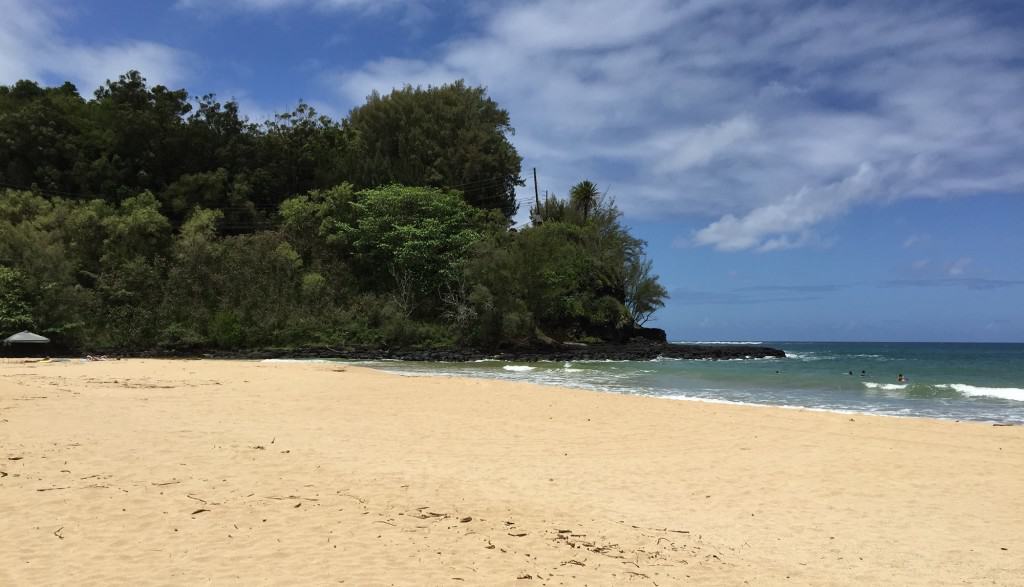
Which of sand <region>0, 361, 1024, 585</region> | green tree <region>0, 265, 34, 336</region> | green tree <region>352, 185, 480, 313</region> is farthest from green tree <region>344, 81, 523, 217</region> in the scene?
sand <region>0, 361, 1024, 585</region>

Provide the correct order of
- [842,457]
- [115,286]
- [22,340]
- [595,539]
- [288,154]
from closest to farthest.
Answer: [595,539]
[842,457]
[22,340]
[115,286]
[288,154]

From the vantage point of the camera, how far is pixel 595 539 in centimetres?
583

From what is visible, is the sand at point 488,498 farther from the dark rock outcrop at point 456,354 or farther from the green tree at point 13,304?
the green tree at point 13,304

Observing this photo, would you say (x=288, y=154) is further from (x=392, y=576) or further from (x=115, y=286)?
(x=392, y=576)

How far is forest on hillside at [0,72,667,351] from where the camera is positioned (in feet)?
134

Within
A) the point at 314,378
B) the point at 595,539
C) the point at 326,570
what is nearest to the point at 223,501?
the point at 326,570

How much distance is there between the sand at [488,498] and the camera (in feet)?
16.5

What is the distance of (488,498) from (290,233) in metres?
45.1

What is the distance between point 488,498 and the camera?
711 cm

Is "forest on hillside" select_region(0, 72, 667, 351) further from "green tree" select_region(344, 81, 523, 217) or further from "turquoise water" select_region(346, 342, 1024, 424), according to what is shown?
"turquoise water" select_region(346, 342, 1024, 424)

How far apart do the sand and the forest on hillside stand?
96.6 feet

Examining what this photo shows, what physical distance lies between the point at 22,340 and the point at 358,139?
3333 centimetres

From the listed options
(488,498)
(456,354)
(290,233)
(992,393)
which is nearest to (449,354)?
(456,354)

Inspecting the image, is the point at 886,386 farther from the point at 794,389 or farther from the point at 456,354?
the point at 456,354
